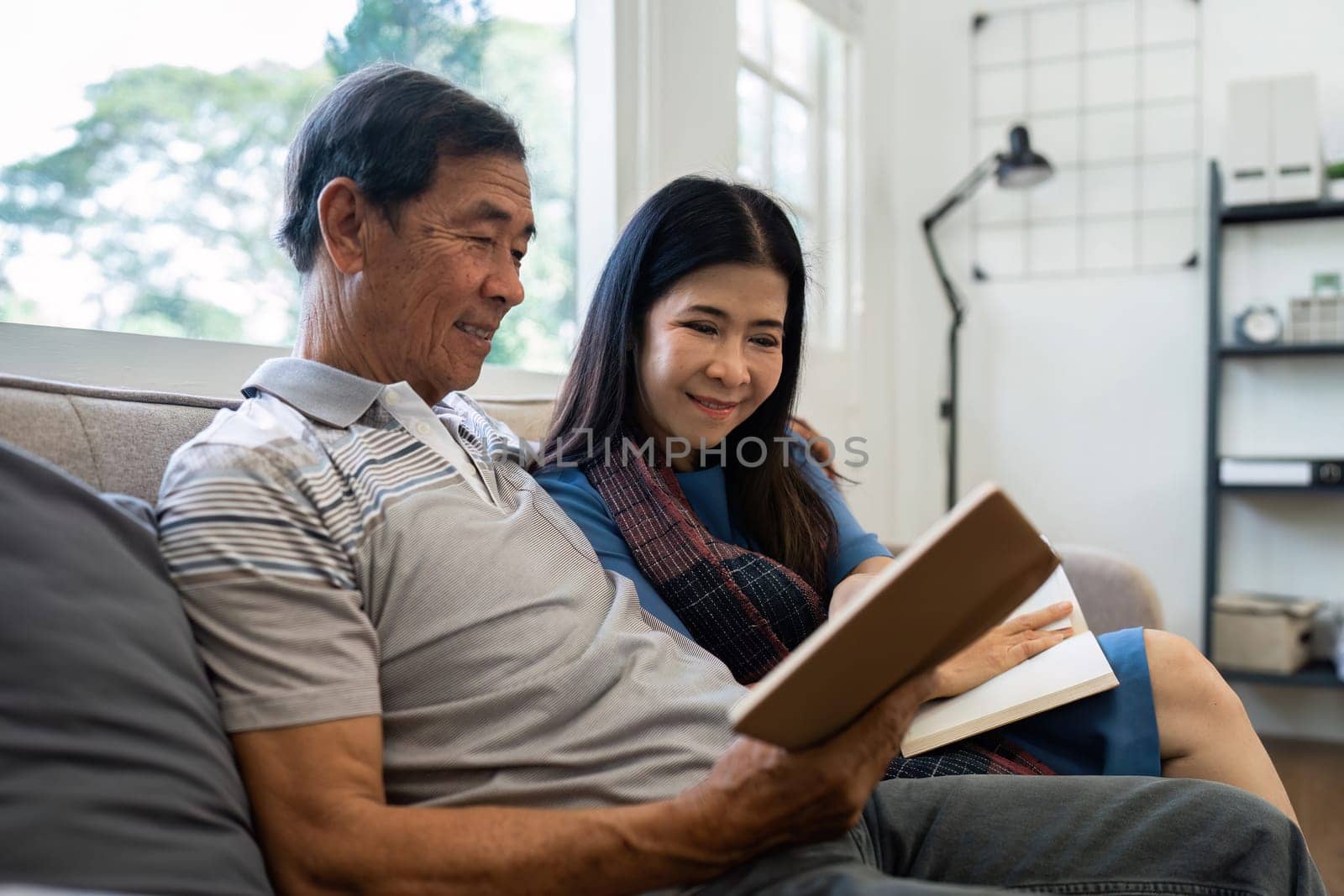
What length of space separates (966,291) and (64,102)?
295 cm

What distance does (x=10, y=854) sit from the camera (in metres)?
0.62

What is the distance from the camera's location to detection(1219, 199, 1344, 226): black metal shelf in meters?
2.95

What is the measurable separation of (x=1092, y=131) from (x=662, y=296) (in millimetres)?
2588

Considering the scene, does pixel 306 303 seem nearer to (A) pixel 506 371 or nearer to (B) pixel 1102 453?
(A) pixel 506 371

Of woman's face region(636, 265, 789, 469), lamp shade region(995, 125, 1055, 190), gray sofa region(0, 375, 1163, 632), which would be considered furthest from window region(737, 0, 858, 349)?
gray sofa region(0, 375, 1163, 632)

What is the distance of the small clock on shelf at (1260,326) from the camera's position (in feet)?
10.1

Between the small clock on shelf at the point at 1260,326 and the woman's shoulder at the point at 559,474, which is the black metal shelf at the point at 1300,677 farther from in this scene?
the woman's shoulder at the point at 559,474

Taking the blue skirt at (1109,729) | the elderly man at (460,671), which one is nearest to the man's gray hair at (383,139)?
the elderly man at (460,671)

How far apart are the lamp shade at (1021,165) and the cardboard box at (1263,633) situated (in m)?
1.36

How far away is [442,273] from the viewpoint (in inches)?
44.3

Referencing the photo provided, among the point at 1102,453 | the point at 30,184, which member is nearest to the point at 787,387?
the point at 30,184

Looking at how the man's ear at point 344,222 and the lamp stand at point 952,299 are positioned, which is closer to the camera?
the man's ear at point 344,222

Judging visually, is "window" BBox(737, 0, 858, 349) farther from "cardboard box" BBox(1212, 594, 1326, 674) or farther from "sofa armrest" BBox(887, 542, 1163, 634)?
"cardboard box" BBox(1212, 594, 1326, 674)

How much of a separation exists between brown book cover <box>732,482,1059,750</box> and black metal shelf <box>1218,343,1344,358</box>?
2.68m
